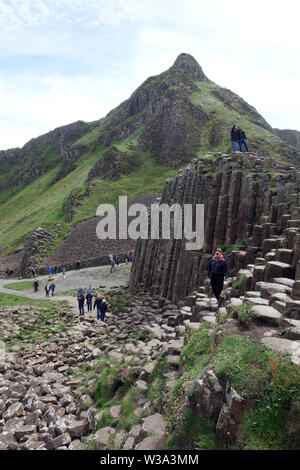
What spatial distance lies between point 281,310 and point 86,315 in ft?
64.1

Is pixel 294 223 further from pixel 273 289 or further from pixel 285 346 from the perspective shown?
pixel 285 346

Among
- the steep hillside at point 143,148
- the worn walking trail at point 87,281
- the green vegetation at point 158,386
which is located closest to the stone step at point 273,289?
the green vegetation at point 158,386

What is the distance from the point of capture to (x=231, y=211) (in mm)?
22141

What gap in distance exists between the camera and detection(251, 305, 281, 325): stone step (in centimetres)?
789

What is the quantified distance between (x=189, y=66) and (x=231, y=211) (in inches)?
5106

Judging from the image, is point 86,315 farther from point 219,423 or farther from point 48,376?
point 219,423

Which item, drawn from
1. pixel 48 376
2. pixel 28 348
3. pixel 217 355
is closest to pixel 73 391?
pixel 48 376

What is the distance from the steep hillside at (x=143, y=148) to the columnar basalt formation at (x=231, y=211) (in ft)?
147

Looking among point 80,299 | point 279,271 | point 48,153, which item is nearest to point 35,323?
point 80,299

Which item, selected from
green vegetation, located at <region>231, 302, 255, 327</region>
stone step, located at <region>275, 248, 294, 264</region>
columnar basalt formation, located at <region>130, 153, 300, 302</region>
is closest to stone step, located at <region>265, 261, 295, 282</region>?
columnar basalt formation, located at <region>130, 153, 300, 302</region>

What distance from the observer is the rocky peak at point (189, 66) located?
13212 centimetres

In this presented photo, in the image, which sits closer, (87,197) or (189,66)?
(87,197)

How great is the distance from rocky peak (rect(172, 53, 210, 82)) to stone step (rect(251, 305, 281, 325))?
13804cm

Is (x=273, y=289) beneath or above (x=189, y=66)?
beneath
